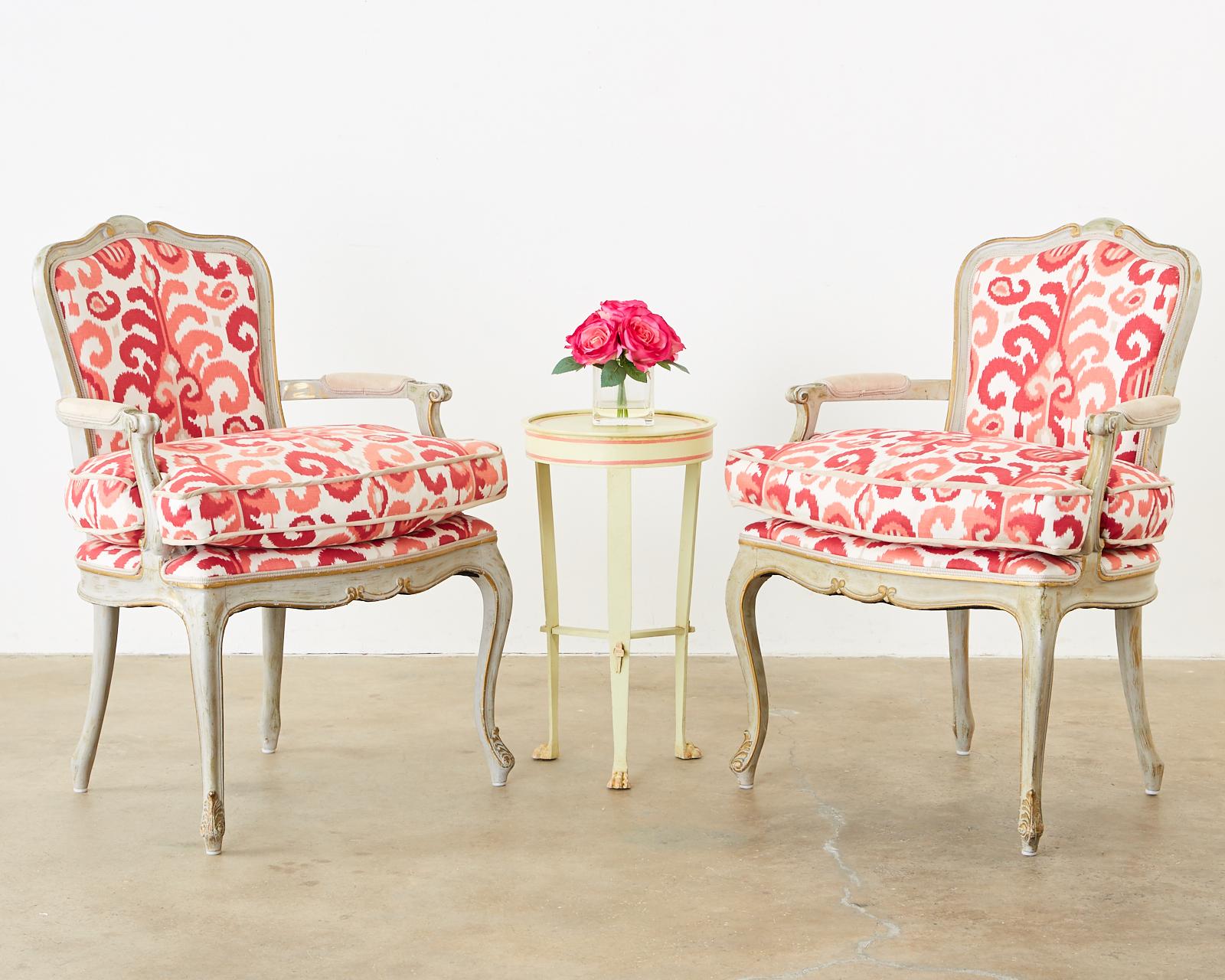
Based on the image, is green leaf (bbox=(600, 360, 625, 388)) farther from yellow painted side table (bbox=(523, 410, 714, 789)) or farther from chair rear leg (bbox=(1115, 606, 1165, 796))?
chair rear leg (bbox=(1115, 606, 1165, 796))

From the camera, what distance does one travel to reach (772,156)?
3516 mm

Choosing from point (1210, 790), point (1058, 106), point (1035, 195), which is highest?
point (1058, 106)

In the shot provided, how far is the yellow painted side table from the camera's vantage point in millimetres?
2562

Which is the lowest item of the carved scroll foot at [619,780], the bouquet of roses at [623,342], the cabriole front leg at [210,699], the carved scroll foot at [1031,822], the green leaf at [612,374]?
the carved scroll foot at [619,780]

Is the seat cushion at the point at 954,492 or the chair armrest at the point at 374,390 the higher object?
the chair armrest at the point at 374,390

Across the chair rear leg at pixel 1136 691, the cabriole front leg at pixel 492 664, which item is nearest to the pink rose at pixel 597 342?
the cabriole front leg at pixel 492 664

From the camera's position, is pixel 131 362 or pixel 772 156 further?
pixel 772 156

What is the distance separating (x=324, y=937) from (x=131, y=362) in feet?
3.81

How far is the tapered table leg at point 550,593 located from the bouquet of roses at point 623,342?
26 cm

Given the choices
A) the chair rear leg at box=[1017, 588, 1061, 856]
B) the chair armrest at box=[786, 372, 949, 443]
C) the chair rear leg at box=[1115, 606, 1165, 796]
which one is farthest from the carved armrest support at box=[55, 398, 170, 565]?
the chair rear leg at box=[1115, 606, 1165, 796]

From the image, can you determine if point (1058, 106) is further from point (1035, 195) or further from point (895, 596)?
point (895, 596)

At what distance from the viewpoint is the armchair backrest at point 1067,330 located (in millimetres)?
2451

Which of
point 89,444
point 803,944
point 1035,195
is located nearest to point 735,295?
point 1035,195

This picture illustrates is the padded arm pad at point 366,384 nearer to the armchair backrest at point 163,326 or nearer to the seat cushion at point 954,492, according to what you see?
the armchair backrest at point 163,326
